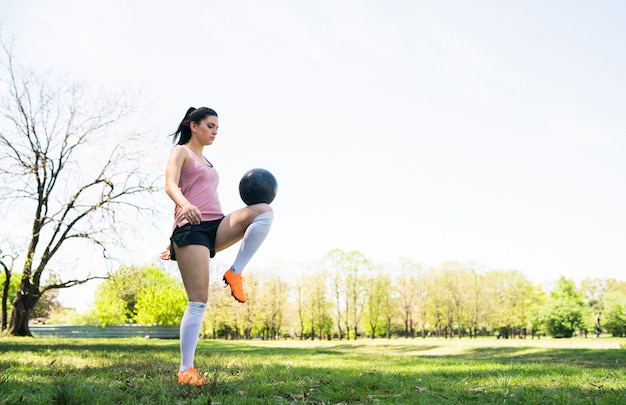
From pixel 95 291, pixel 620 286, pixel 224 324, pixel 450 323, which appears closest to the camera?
pixel 95 291

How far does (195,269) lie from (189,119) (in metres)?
1.54

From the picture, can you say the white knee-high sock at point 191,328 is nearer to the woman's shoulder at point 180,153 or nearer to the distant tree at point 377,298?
the woman's shoulder at point 180,153

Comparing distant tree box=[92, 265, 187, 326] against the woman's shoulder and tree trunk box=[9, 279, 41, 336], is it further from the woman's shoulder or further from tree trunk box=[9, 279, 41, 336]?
the woman's shoulder

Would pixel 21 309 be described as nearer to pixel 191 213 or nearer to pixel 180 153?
pixel 180 153

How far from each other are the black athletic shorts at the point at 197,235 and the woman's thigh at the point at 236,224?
53 millimetres

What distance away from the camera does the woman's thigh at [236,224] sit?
4102 mm

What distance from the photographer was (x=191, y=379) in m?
3.77

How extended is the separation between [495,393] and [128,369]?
371 centimetres

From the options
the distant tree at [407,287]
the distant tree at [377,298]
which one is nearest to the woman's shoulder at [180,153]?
the distant tree at [377,298]

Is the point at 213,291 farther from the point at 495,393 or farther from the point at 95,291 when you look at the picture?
the point at 495,393

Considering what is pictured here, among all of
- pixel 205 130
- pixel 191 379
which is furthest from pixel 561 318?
pixel 191 379

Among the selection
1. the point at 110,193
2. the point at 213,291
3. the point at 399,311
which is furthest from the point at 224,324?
the point at 110,193

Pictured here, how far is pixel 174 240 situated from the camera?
4105 mm

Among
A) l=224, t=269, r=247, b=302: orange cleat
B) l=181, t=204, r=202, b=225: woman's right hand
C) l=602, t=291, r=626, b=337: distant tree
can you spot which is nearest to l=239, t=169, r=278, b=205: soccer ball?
l=181, t=204, r=202, b=225: woman's right hand
